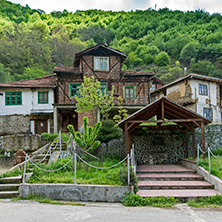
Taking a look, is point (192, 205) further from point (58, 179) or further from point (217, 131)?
point (217, 131)

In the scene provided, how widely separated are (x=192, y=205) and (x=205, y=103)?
62.2 ft

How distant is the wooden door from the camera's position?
24.2 metres

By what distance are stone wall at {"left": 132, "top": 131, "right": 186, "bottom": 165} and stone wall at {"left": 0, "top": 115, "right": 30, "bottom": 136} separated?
517 inches

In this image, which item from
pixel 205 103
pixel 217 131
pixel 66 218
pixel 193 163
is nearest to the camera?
pixel 66 218

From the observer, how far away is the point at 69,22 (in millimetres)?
73562

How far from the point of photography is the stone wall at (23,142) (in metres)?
18.9

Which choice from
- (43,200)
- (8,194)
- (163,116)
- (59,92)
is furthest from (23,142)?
(163,116)

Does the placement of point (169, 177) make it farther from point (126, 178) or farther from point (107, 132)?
point (107, 132)

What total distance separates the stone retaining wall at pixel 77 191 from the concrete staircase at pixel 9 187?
441 millimetres

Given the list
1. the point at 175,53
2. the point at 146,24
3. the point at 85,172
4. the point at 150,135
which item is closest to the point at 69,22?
the point at 146,24

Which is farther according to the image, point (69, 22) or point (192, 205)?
point (69, 22)

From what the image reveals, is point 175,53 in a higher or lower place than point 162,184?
higher

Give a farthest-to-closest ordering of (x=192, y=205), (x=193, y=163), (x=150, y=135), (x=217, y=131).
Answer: (x=217, y=131) < (x=150, y=135) < (x=193, y=163) < (x=192, y=205)

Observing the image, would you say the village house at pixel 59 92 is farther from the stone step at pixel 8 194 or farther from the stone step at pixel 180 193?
the stone step at pixel 8 194
